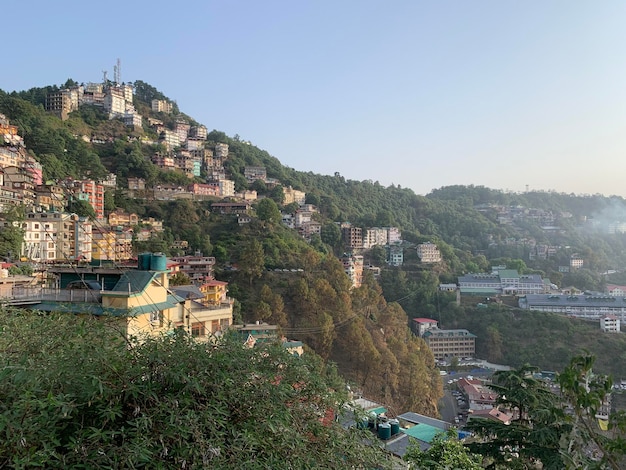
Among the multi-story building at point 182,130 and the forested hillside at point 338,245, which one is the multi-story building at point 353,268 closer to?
the forested hillside at point 338,245

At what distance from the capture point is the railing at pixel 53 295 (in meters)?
4.89

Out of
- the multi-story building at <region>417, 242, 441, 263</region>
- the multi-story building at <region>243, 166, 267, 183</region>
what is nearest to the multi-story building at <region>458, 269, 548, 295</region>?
the multi-story building at <region>417, 242, 441, 263</region>

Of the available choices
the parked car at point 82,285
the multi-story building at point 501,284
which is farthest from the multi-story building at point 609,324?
the parked car at point 82,285

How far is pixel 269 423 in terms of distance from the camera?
1.46 m

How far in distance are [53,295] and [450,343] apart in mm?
25673

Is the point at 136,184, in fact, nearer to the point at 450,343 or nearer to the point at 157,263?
the point at 450,343

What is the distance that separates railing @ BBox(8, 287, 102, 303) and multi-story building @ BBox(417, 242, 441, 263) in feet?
106

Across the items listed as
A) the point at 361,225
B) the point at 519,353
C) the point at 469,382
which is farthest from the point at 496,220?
the point at 469,382

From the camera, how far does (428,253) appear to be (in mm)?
35594

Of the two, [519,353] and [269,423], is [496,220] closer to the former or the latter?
[519,353]

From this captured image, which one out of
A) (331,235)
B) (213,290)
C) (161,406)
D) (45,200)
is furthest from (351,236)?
(161,406)

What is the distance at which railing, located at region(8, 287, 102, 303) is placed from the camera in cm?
489

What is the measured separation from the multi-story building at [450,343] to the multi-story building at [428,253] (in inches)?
357

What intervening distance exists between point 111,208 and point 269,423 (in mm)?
23715
